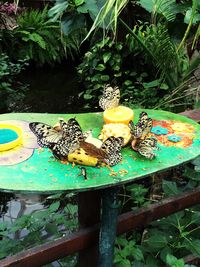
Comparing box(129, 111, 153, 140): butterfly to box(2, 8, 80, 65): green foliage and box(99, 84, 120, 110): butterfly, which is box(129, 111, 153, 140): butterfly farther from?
box(2, 8, 80, 65): green foliage

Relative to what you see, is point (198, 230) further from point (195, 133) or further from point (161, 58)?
point (161, 58)

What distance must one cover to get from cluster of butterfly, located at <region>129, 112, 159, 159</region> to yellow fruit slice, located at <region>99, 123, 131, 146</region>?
20 mm

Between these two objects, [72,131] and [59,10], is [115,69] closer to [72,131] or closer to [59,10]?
[59,10]

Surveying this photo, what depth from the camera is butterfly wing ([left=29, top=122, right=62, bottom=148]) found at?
5.35 feet

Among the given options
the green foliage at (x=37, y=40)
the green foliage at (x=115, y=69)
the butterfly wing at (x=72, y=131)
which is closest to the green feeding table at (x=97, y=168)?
the butterfly wing at (x=72, y=131)

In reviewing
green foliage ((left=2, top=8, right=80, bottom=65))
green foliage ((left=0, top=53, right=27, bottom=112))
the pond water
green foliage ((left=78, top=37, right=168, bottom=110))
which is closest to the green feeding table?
green foliage ((left=78, top=37, right=168, bottom=110))

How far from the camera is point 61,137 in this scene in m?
1.61

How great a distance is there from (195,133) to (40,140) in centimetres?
63

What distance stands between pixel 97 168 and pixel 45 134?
0.75 feet

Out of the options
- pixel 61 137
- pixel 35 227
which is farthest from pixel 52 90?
pixel 61 137

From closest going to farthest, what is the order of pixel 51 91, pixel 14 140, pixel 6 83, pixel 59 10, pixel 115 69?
pixel 14 140, pixel 59 10, pixel 115 69, pixel 6 83, pixel 51 91

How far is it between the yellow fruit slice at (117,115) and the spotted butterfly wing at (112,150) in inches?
8.3

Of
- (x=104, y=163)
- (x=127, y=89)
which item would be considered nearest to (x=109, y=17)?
(x=104, y=163)

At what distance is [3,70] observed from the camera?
5.68 metres
